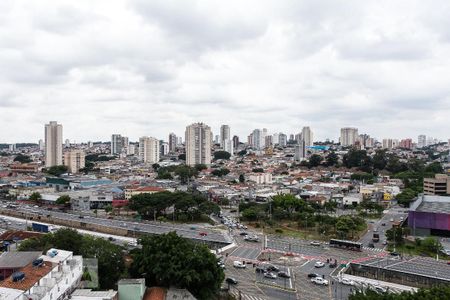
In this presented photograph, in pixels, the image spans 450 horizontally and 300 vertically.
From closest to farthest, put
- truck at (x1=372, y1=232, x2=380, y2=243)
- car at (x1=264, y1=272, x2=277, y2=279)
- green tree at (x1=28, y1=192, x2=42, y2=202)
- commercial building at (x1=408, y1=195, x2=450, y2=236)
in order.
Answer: car at (x1=264, y1=272, x2=277, y2=279)
truck at (x1=372, y1=232, x2=380, y2=243)
commercial building at (x1=408, y1=195, x2=450, y2=236)
green tree at (x1=28, y1=192, x2=42, y2=202)

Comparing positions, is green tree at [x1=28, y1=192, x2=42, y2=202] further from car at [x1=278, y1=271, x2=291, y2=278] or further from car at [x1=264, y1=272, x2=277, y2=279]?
car at [x1=278, y1=271, x2=291, y2=278]

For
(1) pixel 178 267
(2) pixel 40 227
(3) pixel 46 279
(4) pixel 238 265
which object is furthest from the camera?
(2) pixel 40 227

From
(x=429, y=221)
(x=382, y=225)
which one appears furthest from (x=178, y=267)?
(x=382, y=225)

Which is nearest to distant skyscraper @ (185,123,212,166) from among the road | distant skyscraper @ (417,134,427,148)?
the road

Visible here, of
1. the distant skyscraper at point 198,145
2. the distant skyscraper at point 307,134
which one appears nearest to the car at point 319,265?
the distant skyscraper at point 198,145

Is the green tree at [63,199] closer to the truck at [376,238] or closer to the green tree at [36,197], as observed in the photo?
the green tree at [36,197]

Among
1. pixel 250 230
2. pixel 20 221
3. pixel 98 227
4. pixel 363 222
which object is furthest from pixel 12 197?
pixel 363 222

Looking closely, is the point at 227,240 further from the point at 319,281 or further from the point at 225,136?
the point at 225,136
